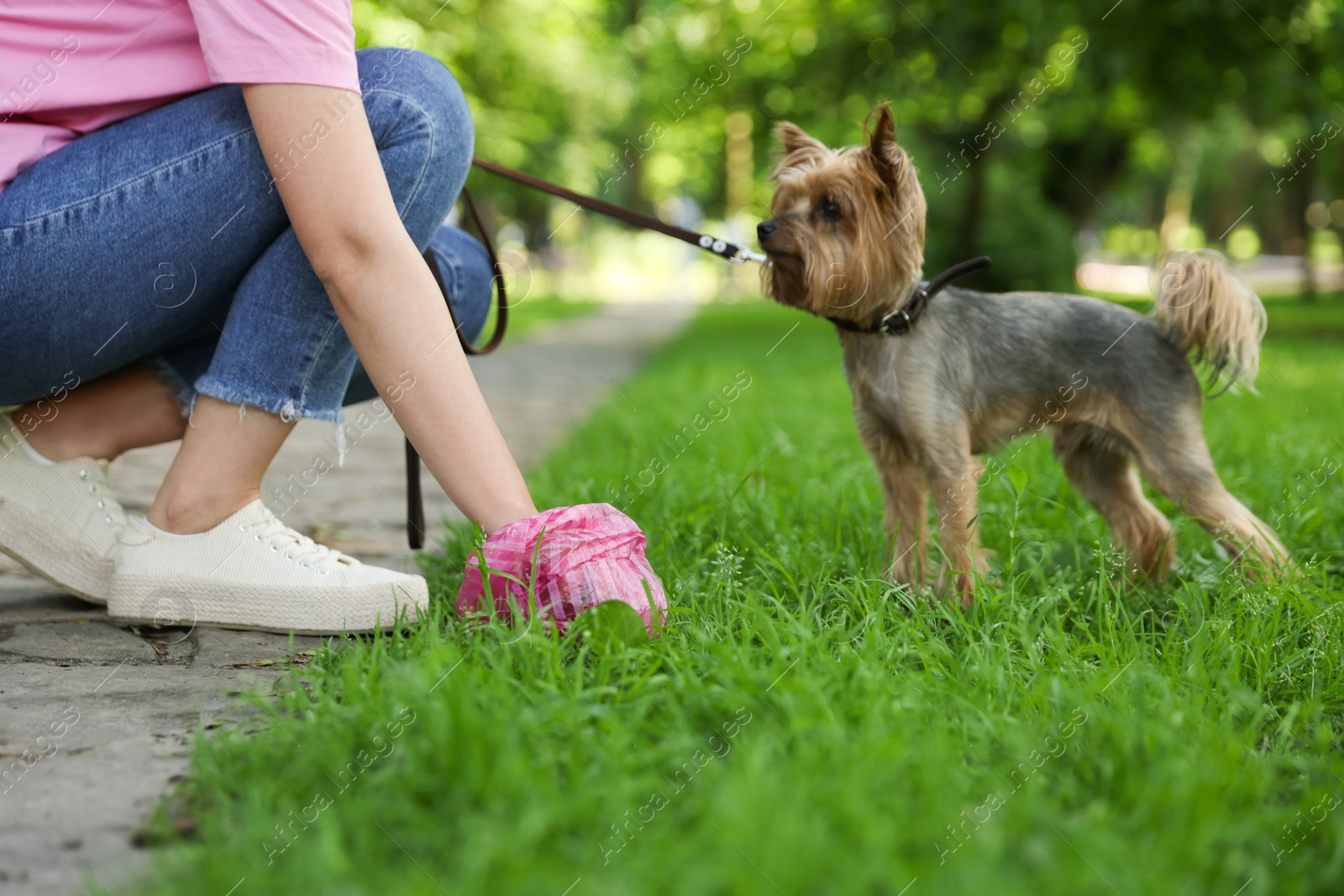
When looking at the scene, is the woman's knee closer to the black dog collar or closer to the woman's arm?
the woman's arm

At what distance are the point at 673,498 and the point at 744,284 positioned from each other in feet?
99.4

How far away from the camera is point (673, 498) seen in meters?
3.61

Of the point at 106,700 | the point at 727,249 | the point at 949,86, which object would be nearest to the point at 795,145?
the point at 727,249

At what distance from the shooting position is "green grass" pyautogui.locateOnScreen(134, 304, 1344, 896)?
51.9 inches

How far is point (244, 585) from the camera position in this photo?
7.97 feet

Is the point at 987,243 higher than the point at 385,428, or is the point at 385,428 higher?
the point at 385,428

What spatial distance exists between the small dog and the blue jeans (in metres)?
1.11

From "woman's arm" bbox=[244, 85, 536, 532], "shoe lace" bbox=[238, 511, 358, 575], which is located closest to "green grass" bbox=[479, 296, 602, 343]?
"shoe lace" bbox=[238, 511, 358, 575]

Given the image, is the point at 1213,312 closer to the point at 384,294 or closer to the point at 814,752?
the point at 814,752

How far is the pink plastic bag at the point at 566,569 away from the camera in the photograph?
2111 mm

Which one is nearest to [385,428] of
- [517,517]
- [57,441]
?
[57,441]

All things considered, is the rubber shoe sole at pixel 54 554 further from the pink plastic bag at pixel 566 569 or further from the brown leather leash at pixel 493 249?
the pink plastic bag at pixel 566 569

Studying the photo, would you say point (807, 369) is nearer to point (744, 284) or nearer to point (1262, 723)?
point (1262, 723)

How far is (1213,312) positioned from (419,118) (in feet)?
7.58
